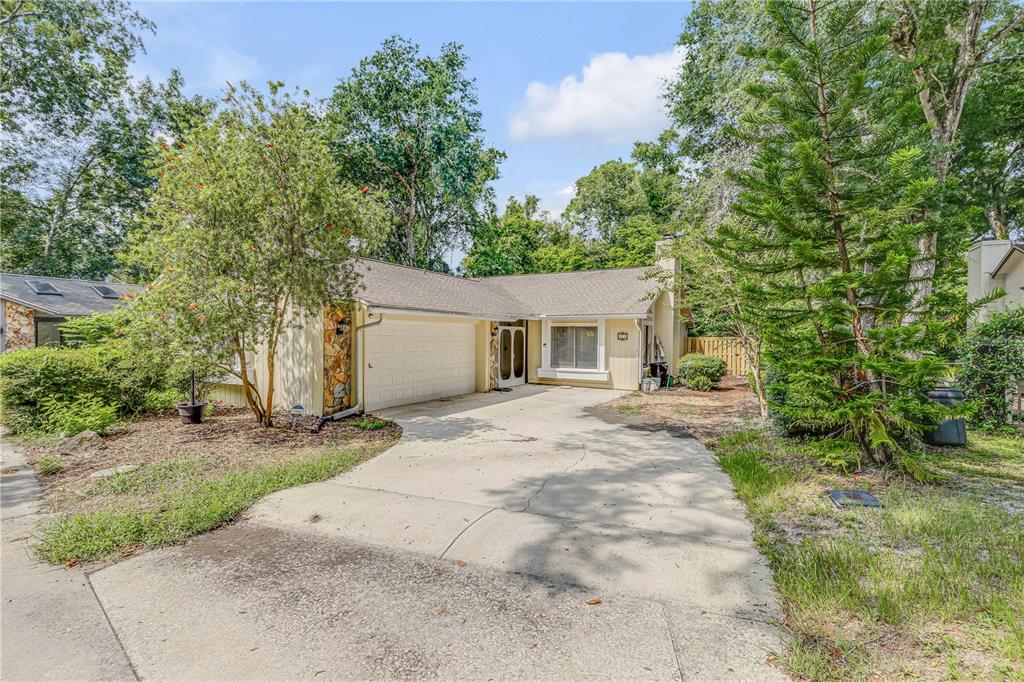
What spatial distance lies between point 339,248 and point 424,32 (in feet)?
64.5

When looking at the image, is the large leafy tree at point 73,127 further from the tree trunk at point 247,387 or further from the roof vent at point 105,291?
the tree trunk at point 247,387

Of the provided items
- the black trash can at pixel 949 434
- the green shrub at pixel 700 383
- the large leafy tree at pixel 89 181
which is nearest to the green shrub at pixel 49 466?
the black trash can at pixel 949 434

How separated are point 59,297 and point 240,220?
39.4 feet

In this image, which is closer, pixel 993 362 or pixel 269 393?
pixel 993 362

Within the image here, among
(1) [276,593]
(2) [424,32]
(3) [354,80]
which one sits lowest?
(1) [276,593]

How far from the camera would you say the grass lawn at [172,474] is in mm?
4121

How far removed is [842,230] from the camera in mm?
5445

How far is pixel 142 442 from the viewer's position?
7477 mm

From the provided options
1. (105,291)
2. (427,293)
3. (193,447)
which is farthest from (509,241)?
(193,447)

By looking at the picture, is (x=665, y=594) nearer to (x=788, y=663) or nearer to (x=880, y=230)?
(x=788, y=663)

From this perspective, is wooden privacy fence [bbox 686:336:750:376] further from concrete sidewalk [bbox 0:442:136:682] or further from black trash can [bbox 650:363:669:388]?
concrete sidewalk [bbox 0:442:136:682]

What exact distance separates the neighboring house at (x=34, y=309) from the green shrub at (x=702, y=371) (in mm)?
16869

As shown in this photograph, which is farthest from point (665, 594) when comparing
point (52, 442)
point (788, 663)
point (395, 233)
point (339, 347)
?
point (395, 233)

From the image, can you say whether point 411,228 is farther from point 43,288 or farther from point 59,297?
point 43,288
